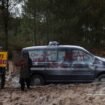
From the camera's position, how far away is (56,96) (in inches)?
667

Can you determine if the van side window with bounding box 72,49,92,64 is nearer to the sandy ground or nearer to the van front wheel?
the van front wheel

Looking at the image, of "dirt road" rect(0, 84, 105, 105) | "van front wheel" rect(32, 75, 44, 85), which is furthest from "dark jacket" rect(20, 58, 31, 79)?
"van front wheel" rect(32, 75, 44, 85)

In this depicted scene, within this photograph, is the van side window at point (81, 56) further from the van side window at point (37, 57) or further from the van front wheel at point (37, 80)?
the van front wheel at point (37, 80)

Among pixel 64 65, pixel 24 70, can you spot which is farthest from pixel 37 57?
pixel 24 70

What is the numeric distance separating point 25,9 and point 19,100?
29.1 meters

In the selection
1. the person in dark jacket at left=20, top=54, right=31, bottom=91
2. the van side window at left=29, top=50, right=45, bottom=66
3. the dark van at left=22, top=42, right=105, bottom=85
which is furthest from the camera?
the van side window at left=29, top=50, right=45, bottom=66

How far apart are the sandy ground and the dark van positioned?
3013 mm

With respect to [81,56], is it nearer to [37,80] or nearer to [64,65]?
[64,65]

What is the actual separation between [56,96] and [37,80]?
5.93 meters

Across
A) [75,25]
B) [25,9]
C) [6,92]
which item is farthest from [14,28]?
[6,92]

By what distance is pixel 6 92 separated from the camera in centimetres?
1905

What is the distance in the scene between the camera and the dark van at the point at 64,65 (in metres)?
22.4

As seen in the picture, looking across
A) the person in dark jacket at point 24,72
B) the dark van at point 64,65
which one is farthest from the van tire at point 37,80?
the person in dark jacket at point 24,72

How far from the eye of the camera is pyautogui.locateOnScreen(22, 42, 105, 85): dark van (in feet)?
73.6
